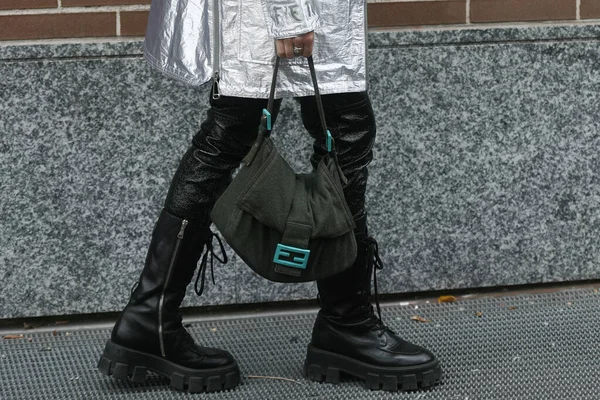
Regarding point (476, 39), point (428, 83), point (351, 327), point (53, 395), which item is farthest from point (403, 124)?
point (53, 395)

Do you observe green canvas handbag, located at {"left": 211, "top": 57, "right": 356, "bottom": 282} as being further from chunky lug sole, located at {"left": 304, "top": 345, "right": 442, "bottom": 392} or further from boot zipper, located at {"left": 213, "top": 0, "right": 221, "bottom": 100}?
chunky lug sole, located at {"left": 304, "top": 345, "right": 442, "bottom": 392}

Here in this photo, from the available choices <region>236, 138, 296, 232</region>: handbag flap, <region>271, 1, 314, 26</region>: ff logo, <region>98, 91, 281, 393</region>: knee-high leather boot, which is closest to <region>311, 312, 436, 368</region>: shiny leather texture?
<region>98, 91, 281, 393</region>: knee-high leather boot

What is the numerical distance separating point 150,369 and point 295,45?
107 cm

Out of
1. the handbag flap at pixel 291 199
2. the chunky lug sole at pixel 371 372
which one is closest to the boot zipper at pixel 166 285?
the handbag flap at pixel 291 199

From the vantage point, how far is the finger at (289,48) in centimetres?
252

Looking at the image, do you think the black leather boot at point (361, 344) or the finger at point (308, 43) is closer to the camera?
the finger at point (308, 43)

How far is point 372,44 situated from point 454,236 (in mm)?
814

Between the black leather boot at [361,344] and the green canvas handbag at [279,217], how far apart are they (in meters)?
0.36

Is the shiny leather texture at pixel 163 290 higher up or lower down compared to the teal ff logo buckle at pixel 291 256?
lower down

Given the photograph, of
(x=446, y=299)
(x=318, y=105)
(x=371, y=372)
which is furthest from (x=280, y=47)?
(x=446, y=299)

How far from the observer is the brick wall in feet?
11.5

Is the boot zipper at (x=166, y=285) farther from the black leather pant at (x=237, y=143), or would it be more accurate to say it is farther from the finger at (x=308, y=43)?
the finger at (x=308, y=43)

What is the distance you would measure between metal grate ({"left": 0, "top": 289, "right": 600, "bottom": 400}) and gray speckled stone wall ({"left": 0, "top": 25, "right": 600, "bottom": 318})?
148 mm

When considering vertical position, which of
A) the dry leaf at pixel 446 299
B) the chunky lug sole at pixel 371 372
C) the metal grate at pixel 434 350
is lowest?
the dry leaf at pixel 446 299
